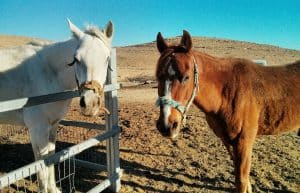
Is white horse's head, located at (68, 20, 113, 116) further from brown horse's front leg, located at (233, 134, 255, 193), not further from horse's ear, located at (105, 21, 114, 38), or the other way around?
brown horse's front leg, located at (233, 134, 255, 193)

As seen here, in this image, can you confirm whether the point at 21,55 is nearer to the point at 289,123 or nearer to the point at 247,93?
the point at 247,93

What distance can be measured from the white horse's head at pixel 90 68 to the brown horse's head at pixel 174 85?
57cm

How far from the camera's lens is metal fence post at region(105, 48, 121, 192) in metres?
3.80

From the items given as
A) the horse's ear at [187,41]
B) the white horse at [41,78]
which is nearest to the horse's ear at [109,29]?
the white horse at [41,78]

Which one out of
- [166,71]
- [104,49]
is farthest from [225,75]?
[104,49]

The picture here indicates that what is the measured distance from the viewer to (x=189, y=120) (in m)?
7.54

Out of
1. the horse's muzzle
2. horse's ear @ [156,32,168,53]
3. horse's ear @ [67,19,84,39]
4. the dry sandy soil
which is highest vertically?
horse's ear @ [67,19,84,39]

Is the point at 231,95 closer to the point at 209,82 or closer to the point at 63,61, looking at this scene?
the point at 209,82

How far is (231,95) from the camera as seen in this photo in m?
3.46

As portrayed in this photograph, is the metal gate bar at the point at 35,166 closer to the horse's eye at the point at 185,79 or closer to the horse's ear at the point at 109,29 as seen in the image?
the horse's ear at the point at 109,29

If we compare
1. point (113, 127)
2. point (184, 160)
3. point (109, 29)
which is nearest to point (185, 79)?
point (109, 29)

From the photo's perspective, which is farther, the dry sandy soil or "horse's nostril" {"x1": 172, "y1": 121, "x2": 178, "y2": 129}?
the dry sandy soil

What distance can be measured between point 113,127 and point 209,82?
1473 mm

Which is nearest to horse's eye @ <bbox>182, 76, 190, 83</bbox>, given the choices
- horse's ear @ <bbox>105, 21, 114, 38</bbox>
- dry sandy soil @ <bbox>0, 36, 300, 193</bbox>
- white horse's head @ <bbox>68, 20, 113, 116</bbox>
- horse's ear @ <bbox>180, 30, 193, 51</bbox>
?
horse's ear @ <bbox>180, 30, 193, 51</bbox>
